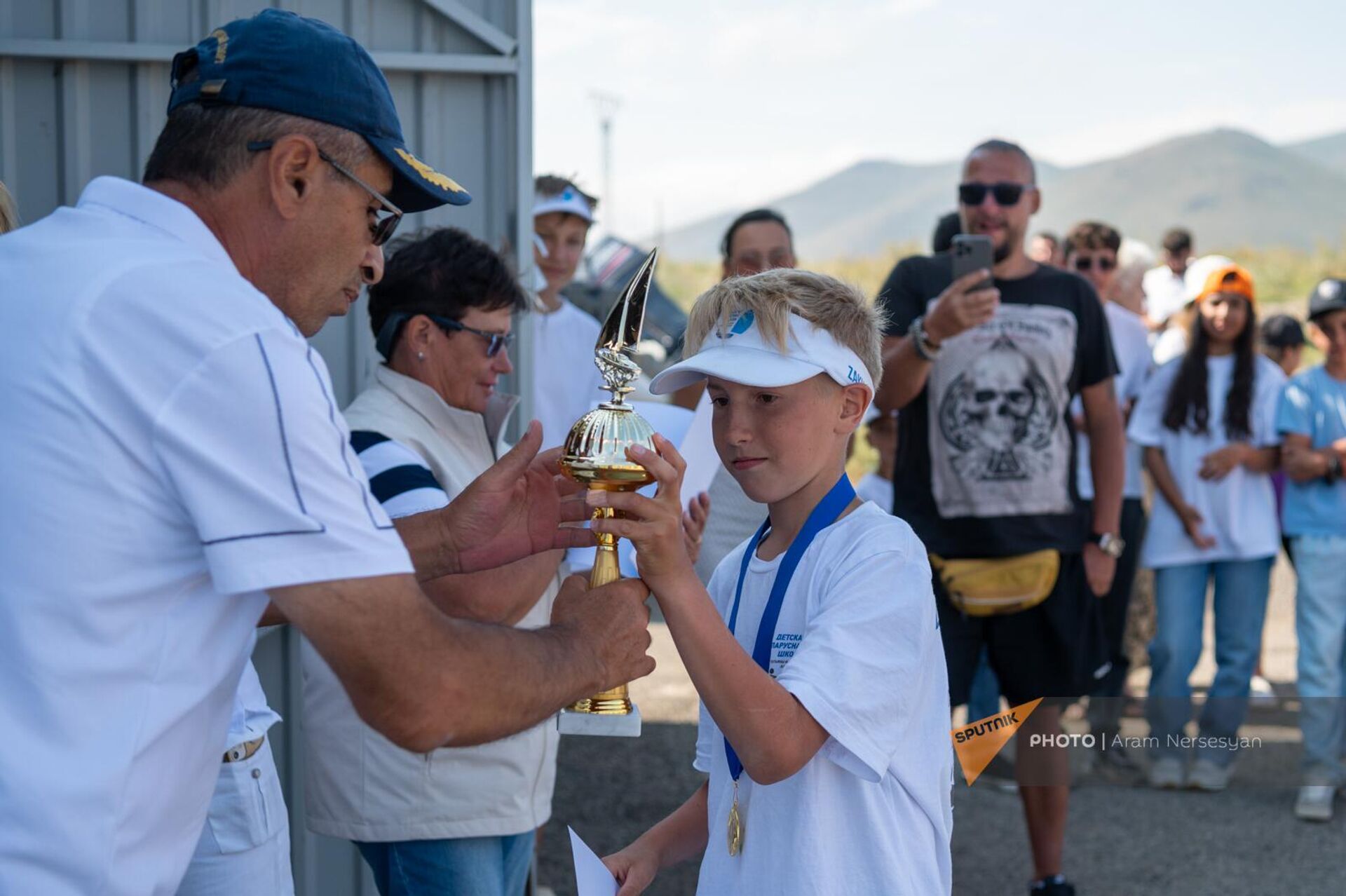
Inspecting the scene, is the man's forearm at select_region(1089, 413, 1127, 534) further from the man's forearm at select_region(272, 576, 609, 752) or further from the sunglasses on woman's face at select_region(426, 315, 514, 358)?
the man's forearm at select_region(272, 576, 609, 752)

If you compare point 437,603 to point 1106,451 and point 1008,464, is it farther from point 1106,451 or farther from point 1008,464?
point 1106,451

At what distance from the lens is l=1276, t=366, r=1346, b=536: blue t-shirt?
6918 mm

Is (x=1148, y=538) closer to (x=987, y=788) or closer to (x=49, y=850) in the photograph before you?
(x=987, y=788)

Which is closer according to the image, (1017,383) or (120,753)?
(120,753)

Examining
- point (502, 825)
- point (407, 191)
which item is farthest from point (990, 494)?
point (407, 191)

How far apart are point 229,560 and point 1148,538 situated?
244 inches

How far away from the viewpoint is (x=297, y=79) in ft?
6.56

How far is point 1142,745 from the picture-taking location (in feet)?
23.8

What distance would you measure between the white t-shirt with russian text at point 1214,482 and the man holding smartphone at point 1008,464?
6.90ft

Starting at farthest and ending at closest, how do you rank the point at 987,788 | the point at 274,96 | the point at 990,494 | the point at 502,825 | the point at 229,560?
the point at 987,788
the point at 990,494
the point at 502,825
the point at 274,96
the point at 229,560

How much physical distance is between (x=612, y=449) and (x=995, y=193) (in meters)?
3.37

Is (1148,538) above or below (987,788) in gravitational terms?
above

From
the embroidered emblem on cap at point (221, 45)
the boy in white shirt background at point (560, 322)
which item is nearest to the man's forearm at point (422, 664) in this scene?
the embroidered emblem on cap at point (221, 45)

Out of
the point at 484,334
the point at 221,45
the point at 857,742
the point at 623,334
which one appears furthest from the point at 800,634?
the point at 484,334
